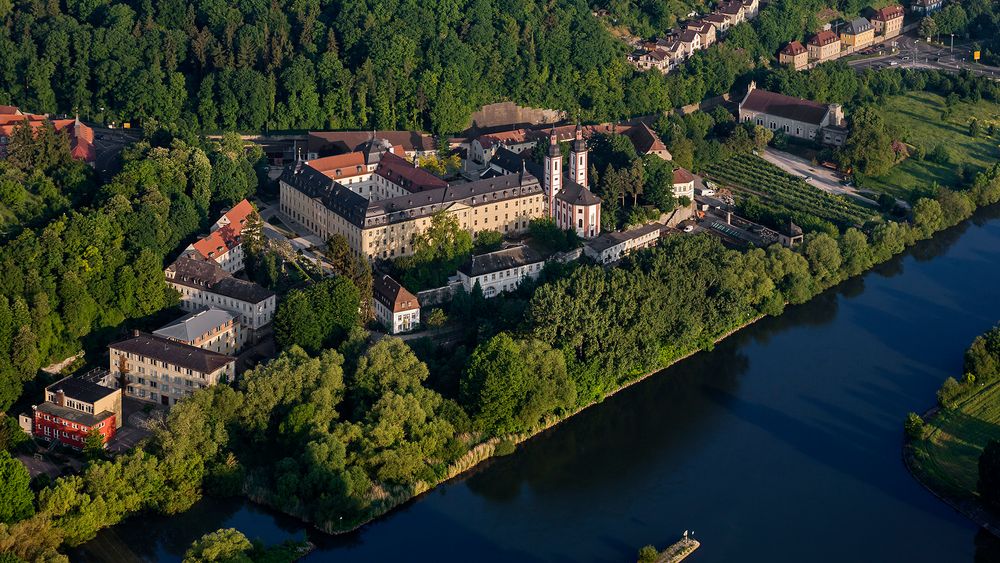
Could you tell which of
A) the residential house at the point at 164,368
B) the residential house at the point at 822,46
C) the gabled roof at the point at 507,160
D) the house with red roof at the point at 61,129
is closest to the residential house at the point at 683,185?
the gabled roof at the point at 507,160

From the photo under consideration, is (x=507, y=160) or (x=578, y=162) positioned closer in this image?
(x=578, y=162)

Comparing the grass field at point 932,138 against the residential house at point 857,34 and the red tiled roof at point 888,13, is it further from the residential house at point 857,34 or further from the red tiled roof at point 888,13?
the red tiled roof at point 888,13

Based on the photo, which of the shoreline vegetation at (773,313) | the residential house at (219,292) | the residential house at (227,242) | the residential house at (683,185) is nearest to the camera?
the shoreline vegetation at (773,313)

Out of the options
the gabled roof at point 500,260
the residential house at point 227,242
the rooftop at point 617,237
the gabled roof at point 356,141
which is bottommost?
the rooftop at point 617,237

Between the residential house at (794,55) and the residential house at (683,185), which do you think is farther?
the residential house at (794,55)

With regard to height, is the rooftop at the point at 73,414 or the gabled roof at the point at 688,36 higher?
the gabled roof at the point at 688,36

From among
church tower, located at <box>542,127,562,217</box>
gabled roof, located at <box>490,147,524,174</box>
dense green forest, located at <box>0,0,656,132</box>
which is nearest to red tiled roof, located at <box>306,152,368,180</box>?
gabled roof, located at <box>490,147,524,174</box>

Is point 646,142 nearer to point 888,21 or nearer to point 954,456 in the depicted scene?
point 954,456

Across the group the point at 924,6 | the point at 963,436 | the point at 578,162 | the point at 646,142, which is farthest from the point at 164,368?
the point at 924,6
